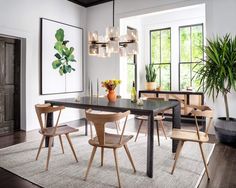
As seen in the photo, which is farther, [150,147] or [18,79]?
[18,79]

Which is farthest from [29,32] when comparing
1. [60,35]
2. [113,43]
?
[113,43]

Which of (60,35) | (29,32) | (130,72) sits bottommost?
(130,72)

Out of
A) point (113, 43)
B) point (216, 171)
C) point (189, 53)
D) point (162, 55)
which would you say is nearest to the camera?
point (216, 171)

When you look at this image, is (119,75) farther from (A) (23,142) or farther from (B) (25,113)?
(A) (23,142)

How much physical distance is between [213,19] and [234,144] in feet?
8.25

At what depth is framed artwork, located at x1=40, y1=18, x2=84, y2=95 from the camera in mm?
4992

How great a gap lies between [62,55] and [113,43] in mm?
2617

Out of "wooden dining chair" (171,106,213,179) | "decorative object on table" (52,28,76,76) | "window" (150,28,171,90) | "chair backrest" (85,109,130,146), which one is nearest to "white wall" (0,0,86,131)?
"decorative object on table" (52,28,76,76)

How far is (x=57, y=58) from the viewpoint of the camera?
209 inches

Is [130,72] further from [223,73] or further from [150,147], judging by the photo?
[150,147]

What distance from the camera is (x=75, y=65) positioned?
5918 mm

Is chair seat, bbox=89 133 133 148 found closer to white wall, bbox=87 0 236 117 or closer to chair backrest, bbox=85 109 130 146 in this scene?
chair backrest, bbox=85 109 130 146

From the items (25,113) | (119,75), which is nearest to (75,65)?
(119,75)

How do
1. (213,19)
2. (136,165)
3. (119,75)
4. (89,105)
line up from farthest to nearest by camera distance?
(119,75), (213,19), (89,105), (136,165)
